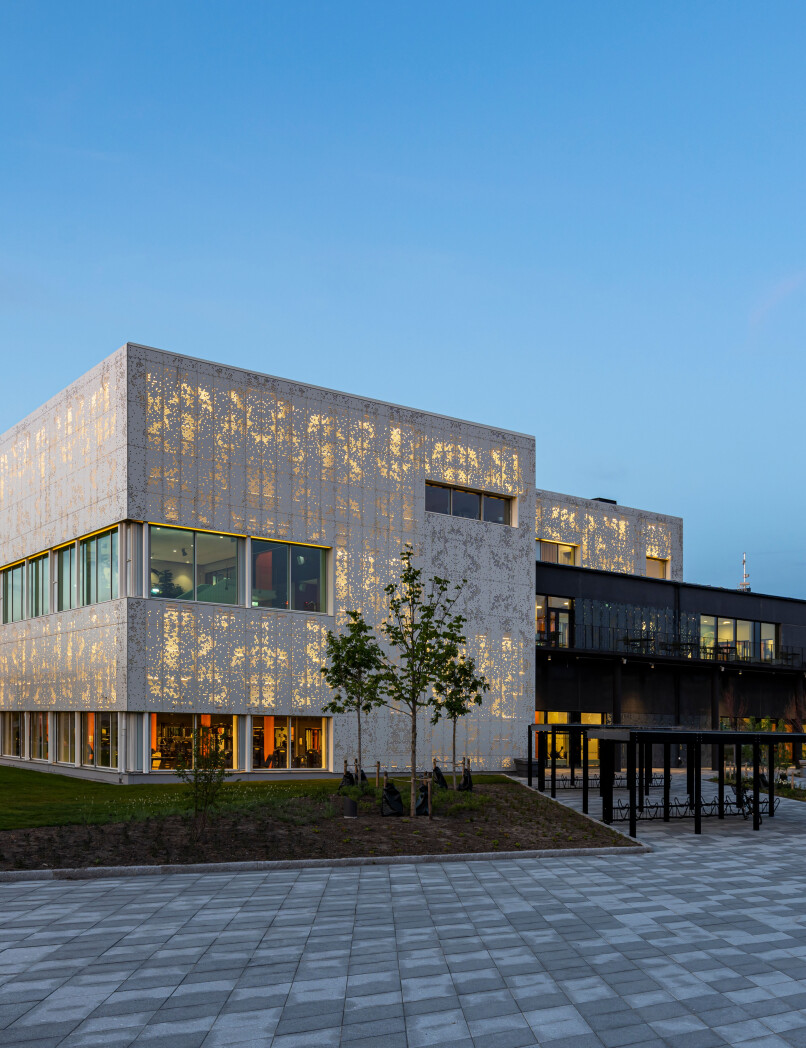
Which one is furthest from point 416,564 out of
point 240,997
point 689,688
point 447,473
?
point 240,997

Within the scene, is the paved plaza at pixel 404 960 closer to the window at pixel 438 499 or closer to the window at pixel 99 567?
the window at pixel 99 567

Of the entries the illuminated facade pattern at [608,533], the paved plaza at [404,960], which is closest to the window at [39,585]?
the paved plaza at [404,960]

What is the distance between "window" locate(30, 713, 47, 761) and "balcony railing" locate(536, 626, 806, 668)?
25402mm

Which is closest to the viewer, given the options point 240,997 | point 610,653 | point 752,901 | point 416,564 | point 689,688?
point 240,997

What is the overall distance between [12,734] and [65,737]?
24.2ft

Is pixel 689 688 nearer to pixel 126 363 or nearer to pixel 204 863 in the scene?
pixel 126 363

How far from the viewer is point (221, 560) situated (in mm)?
36625

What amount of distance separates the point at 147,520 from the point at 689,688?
38.0 meters

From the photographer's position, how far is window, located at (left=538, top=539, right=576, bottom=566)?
5622 centimetres

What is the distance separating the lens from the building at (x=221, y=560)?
34656 mm

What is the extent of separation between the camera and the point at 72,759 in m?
38.3

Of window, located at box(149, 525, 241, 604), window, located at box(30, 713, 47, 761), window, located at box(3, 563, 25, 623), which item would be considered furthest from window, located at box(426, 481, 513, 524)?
window, located at box(30, 713, 47, 761)

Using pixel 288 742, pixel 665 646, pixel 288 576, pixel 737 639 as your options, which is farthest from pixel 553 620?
pixel 288 742

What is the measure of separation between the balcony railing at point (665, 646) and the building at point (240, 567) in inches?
9.3
